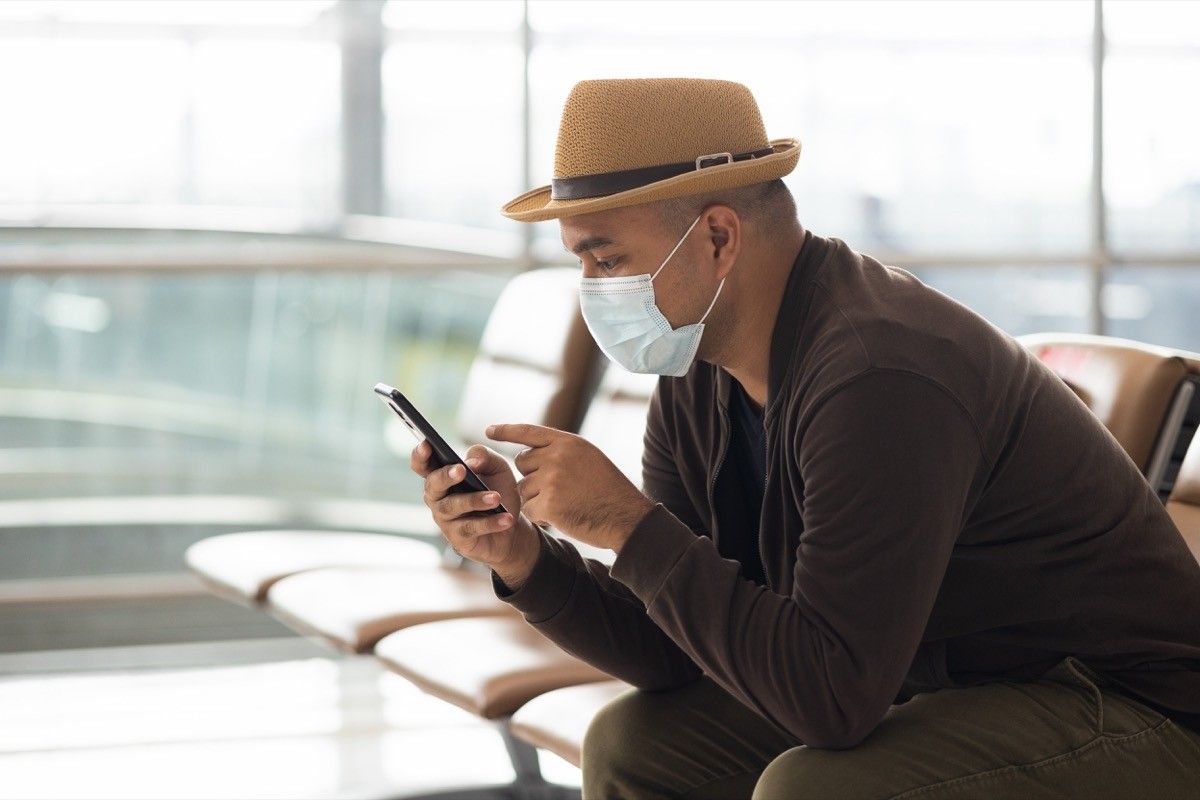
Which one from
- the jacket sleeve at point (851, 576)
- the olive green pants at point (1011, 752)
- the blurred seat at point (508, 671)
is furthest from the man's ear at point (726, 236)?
the blurred seat at point (508, 671)

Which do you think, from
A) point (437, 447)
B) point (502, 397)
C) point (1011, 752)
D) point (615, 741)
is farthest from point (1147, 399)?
point (502, 397)

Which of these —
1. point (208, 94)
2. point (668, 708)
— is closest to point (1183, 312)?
point (208, 94)

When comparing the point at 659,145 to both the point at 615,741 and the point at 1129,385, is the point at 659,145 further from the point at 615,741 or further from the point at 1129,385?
the point at 1129,385

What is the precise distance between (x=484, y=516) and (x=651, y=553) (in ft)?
0.83

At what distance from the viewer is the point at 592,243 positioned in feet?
5.11

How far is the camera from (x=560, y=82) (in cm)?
367

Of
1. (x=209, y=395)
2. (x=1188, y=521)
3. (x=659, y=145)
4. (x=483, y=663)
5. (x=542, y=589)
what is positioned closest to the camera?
(x=659, y=145)

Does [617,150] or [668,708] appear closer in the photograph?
[617,150]

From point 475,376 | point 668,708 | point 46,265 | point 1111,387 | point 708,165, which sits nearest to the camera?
point 708,165

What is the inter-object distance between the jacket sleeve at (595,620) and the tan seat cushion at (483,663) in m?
0.32

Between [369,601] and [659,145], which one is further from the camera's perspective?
[369,601]

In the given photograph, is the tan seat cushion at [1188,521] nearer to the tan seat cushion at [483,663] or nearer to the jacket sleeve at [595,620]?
the jacket sleeve at [595,620]

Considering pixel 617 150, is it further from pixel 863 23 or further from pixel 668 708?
pixel 863 23

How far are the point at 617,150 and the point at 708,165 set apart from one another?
0.32ft
